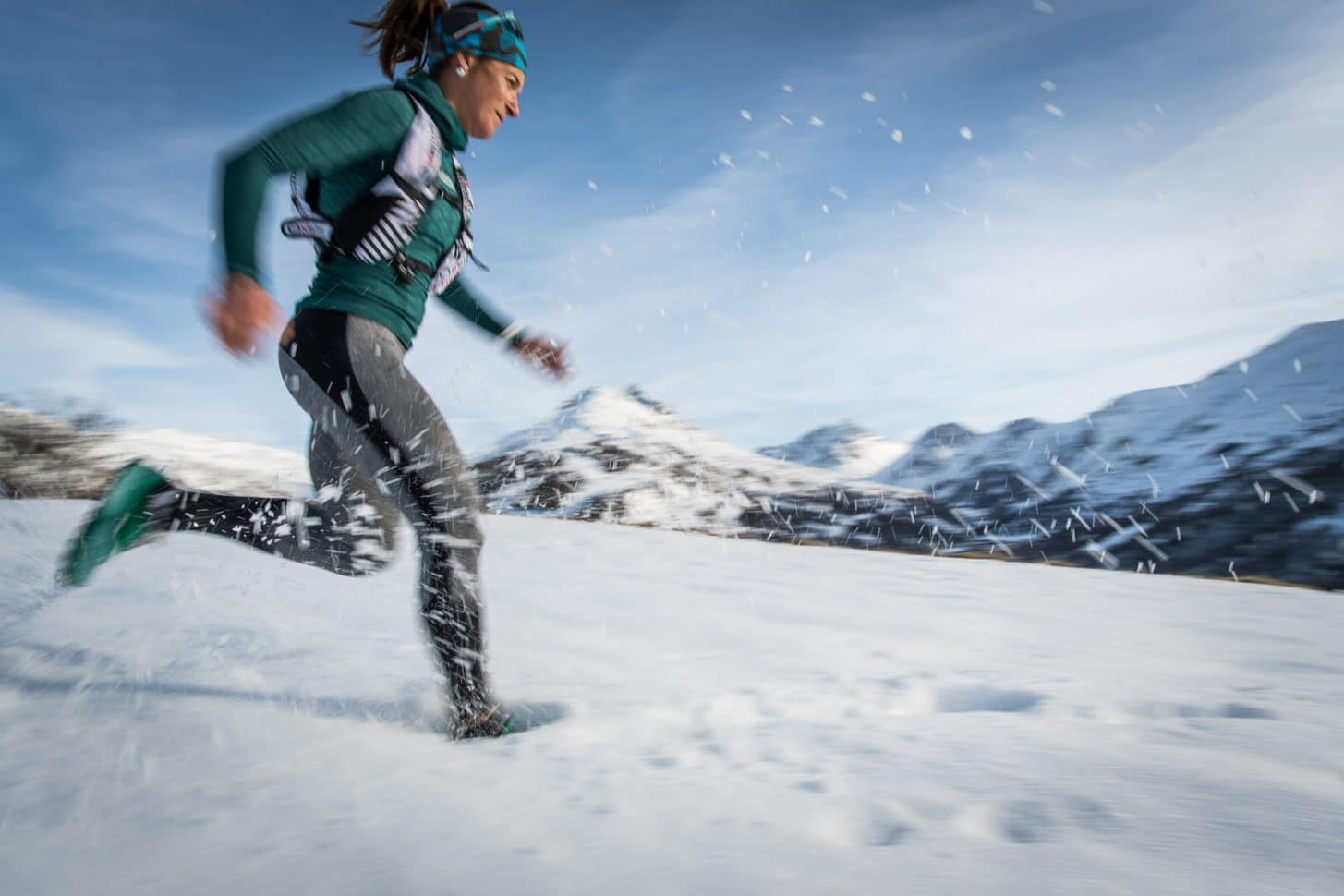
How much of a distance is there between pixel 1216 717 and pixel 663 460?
3.25 m

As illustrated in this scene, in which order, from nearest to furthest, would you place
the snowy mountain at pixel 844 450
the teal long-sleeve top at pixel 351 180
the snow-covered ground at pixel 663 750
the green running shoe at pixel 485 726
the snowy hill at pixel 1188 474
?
the snow-covered ground at pixel 663 750
the teal long-sleeve top at pixel 351 180
the green running shoe at pixel 485 726
the snowy hill at pixel 1188 474
the snowy mountain at pixel 844 450

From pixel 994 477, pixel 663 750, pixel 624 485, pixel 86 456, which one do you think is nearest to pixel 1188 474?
pixel 994 477

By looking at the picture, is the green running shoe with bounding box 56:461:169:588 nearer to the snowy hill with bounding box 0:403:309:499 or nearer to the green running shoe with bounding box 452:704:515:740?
the green running shoe with bounding box 452:704:515:740

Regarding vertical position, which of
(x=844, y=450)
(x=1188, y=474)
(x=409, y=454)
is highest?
(x=844, y=450)

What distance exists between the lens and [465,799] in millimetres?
879

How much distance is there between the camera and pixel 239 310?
1.10m

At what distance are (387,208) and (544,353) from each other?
2.20ft

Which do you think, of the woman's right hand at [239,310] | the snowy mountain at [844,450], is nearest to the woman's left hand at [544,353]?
the woman's right hand at [239,310]

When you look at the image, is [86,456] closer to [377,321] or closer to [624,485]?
[624,485]

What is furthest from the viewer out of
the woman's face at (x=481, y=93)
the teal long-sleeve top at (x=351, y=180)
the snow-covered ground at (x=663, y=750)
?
the woman's face at (x=481, y=93)

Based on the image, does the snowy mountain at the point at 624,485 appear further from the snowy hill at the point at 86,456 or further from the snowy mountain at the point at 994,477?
the snowy hill at the point at 86,456

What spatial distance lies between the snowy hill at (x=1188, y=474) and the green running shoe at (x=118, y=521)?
22.2m

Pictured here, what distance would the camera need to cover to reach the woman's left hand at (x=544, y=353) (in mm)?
1851

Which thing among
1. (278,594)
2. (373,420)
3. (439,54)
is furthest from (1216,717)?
(278,594)
